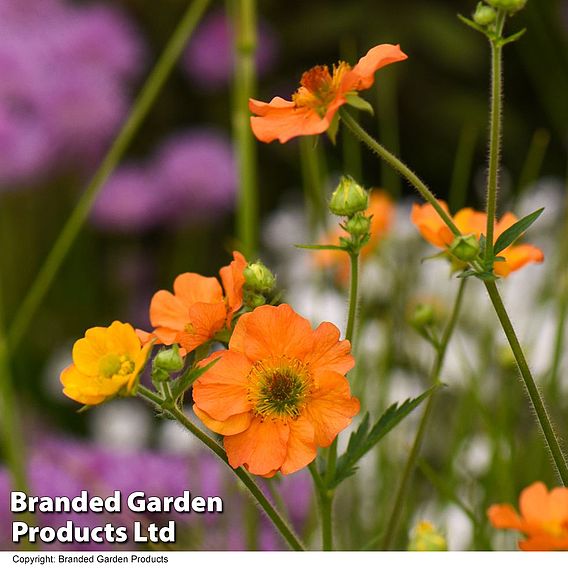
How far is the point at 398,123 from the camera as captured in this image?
1340mm

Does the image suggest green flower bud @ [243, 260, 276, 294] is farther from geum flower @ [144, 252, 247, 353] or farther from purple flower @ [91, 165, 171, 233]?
purple flower @ [91, 165, 171, 233]

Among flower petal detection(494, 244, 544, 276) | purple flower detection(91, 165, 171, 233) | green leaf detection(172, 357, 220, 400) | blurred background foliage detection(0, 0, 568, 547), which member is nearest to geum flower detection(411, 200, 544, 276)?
flower petal detection(494, 244, 544, 276)

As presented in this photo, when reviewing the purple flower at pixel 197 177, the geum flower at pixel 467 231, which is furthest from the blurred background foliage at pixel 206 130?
the geum flower at pixel 467 231

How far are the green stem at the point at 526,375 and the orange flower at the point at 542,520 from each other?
0.08 feet

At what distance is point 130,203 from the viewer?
1.20m

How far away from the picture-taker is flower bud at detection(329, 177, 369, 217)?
32cm

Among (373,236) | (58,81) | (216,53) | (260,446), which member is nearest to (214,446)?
(260,446)

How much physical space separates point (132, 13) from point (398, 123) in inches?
15.1

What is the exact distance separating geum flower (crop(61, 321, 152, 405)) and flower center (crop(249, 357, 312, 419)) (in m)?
0.04

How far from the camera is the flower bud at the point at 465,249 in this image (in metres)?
0.30

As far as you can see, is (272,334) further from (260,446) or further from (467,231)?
(467,231)

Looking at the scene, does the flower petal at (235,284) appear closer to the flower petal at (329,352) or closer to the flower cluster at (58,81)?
the flower petal at (329,352)

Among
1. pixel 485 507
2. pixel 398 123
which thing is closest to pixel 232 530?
pixel 485 507
